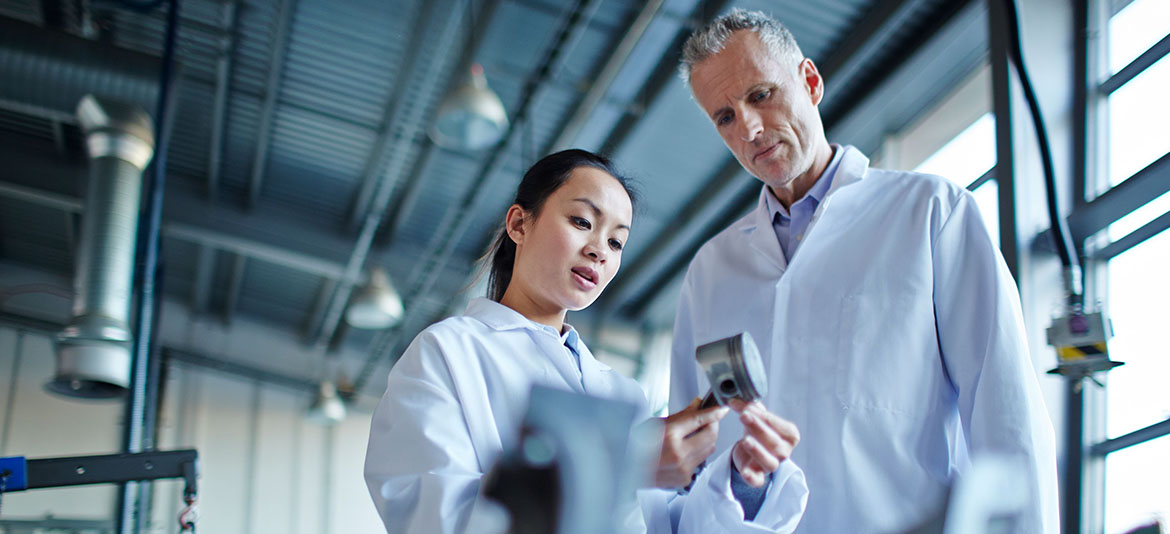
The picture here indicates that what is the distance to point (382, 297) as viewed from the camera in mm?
7180

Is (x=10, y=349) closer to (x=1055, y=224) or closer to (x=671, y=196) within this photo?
(x=671, y=196)

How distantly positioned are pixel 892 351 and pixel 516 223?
60 cm

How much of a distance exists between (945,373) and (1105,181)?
287 centimetres

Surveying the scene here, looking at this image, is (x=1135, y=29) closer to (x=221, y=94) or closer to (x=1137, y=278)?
(x=1137, y=278)

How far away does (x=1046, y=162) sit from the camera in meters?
1.87

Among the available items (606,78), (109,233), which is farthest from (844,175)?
(109,233)

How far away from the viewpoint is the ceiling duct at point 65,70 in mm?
5863

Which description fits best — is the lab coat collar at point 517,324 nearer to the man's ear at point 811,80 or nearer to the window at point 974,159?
the man's ear at point 811,80

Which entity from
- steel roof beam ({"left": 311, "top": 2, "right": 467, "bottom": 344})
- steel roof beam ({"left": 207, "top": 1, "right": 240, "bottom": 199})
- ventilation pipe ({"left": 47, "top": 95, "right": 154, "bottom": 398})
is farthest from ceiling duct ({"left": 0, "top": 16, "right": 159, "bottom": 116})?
steel roof beam ({"left": 311, "top": 2, "right": 467, "bottom": 344})

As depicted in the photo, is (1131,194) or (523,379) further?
(1131,194)

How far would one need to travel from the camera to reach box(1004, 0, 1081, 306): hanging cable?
176 centimetres

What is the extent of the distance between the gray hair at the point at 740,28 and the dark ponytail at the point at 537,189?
12.4 inches

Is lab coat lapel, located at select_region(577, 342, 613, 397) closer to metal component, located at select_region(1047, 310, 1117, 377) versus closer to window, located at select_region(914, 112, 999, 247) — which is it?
metal component, located at select_region(1047, 310, 1117, 377)

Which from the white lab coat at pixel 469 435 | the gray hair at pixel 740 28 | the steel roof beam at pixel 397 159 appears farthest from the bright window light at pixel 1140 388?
the steel roof beam at pixel 397 159
